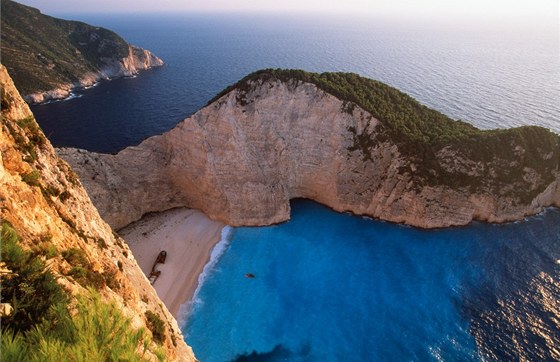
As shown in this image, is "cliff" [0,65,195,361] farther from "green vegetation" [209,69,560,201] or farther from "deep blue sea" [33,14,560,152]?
"deep blue sea" [33,14,560,152]

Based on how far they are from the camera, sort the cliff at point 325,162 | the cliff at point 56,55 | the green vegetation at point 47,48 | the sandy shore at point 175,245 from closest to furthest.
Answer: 1. the sandy shore at point 175,245
2. the cliff at point 325,162
3. the cliff at point 56,55
4. the green vegetation at point 47,48

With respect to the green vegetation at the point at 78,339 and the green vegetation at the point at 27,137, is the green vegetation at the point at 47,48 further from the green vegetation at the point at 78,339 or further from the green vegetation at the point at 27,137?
the green vegetation at the point at 78,339

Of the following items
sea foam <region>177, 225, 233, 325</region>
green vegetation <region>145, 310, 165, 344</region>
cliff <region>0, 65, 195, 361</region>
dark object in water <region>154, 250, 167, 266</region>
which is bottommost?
sea foam <region>177, 225, 233, 325</region>

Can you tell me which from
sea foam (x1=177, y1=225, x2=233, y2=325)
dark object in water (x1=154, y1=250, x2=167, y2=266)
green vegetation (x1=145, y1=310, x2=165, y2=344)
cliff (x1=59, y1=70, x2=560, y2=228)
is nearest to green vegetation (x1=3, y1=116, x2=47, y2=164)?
green vegetation (x1=145, y1=310, x2=165, y2=344)

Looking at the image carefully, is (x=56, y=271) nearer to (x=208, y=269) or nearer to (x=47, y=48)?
(x=208, y=269)

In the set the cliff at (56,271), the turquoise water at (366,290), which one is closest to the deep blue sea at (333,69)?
the turquoise water at (366,290)

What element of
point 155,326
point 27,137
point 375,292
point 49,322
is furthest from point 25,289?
point 375,292
